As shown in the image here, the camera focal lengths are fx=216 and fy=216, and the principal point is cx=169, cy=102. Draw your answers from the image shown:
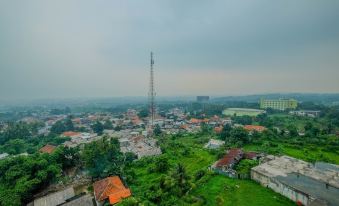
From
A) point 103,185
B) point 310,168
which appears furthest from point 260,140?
point 103,185

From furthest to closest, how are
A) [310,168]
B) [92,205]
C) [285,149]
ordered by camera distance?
1. [285,149]
2. [310,168]
3. [92,205]

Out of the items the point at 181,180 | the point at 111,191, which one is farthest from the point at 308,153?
the point at 111,191

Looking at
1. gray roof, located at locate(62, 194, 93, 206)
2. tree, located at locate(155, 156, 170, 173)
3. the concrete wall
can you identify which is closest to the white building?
the concrete wall

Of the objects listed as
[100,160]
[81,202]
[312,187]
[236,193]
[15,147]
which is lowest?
[15,147]

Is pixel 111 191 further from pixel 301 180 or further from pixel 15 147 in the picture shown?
pixel 15 147

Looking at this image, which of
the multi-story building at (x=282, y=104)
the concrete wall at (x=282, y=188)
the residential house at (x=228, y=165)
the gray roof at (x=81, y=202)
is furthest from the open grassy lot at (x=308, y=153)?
the multi-story building at (x=282, y=104)

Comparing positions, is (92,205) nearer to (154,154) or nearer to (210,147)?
(154,154)

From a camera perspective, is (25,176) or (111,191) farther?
(25,176)

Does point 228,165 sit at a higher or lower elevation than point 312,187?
lower

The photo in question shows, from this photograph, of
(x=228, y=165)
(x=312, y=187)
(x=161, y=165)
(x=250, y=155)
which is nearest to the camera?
(x=312, y=187)
